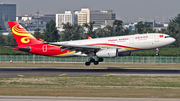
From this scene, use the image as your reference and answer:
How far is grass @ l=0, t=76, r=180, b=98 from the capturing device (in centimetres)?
2592

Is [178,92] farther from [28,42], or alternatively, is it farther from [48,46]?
[28,42]

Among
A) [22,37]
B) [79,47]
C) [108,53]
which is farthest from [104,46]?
[22,37]

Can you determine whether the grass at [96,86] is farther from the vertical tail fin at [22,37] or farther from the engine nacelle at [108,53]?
the vertical tail fin at [22,37]

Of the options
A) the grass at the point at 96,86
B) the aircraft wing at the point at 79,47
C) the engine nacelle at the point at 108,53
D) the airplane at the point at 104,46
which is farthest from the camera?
the aircraft wing at the point at 79,47

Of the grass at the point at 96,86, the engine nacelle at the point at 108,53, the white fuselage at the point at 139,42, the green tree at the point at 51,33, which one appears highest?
the green tree at the point at 51,33

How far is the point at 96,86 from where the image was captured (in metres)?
30.7

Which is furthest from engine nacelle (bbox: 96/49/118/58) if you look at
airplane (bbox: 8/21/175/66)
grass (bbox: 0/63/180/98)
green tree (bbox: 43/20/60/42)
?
green tree (bbox: 43/20/60/42)

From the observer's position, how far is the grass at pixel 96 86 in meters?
25.9

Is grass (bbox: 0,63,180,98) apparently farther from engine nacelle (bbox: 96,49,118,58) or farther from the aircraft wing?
the aircraft wing

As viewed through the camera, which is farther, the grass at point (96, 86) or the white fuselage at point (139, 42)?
Result: the white fuselage at point (139, 42)

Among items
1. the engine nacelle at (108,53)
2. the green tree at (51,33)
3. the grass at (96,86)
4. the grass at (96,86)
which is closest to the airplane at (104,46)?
the engine nacelle at (108,53)

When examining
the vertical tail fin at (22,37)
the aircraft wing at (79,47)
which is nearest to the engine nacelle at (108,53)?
the aircraft wing at (79,47)

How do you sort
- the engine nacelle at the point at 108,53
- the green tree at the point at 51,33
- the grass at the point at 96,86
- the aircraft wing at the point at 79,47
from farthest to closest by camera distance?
the green tree at the point at 51,33, the aircraft wing at the point at 79,47, the engine nacelle at the point at 108,53, the grass at the point at 96,86

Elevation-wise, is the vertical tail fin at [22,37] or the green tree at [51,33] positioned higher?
the green tree at [51,33]
